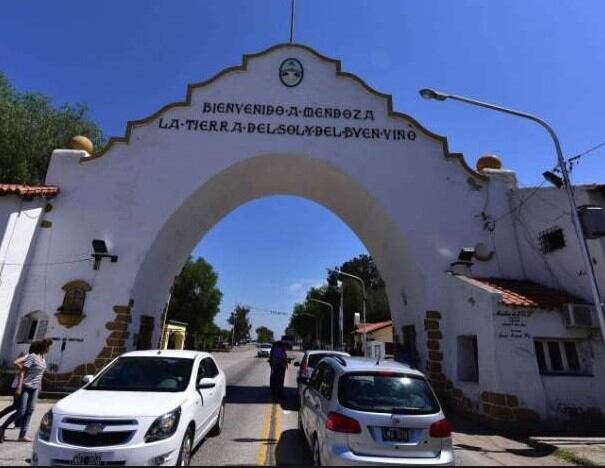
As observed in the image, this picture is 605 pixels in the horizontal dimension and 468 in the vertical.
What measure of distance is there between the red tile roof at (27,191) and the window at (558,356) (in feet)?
50.8

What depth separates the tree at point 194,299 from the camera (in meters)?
47.2

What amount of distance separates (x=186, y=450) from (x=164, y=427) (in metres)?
0.68

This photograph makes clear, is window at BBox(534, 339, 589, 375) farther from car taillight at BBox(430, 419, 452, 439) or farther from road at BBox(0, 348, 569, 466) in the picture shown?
car taillight at BBox(430, 419, 452, 439)

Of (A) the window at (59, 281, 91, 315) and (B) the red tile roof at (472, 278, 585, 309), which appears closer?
(B) the red tile roof at (472, 278, 585, 309)

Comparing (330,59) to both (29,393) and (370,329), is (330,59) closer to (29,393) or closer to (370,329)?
(29,393)

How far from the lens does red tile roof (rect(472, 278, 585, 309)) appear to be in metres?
10.5

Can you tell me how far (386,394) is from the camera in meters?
5.32

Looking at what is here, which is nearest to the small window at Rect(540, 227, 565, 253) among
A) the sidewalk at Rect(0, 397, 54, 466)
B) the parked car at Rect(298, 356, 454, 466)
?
the parked car at Rect(298, 356, 454, 466)

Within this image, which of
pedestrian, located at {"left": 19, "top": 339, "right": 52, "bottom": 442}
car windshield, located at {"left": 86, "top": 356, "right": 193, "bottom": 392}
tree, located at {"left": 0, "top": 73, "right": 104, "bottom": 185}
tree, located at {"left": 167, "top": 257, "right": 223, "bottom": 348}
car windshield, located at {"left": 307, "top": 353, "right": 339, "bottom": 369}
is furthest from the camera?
tree, located at {"left": 167, "top": 257, "right": 223, "bottom": 348}

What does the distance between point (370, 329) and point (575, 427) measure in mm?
30808

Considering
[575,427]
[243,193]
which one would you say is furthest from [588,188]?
[243,193]

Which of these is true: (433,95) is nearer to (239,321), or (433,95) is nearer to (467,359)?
(467,359)

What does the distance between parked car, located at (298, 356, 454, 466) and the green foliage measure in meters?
47.9

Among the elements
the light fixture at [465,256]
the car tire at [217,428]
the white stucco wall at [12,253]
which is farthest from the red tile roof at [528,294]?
the white stucco wall at [12,253]
